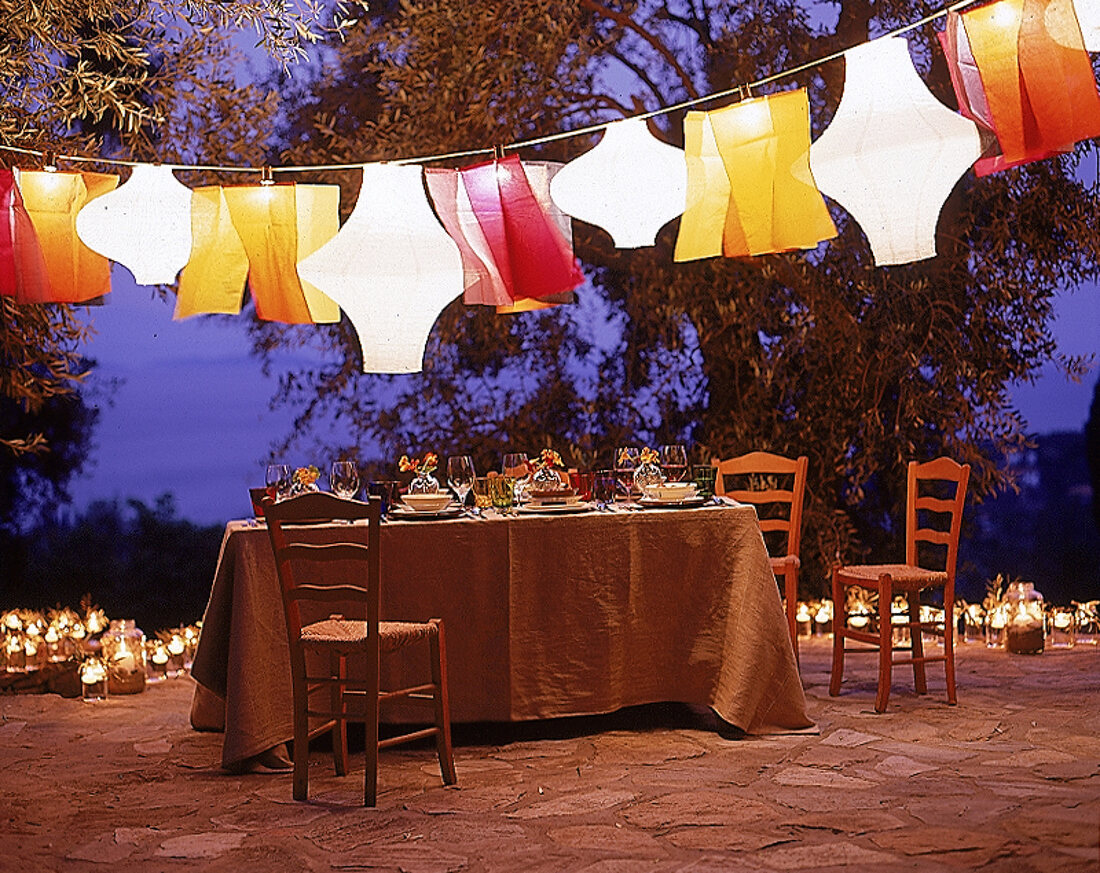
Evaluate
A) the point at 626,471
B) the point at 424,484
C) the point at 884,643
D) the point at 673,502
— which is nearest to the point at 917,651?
the point at 884,643

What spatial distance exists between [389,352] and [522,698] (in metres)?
1.25

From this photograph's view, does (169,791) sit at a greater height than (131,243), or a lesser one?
lesser

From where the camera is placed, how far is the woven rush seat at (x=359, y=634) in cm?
364

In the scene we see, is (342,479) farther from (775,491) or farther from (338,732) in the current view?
(775,491)

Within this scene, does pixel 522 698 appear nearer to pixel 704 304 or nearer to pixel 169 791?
pixel 169 791

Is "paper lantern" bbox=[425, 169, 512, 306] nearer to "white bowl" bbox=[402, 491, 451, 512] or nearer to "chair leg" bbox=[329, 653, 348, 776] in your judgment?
"white bowl" bbox=[402, 491, 451, 512]

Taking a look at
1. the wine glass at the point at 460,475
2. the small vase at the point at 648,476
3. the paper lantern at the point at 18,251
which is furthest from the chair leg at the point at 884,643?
the paper lantern at the point at 18,251

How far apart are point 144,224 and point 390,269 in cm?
88

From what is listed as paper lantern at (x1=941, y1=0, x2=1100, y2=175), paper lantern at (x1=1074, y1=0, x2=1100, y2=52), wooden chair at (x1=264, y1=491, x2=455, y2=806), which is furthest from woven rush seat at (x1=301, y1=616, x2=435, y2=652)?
paper lantern at (x1=1074, y1=0, x2=1100, y2=52)

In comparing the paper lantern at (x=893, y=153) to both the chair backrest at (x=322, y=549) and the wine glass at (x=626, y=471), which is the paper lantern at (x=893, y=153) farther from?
the chair backrest at (x=322, y=549)

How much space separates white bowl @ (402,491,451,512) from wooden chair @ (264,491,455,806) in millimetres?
488

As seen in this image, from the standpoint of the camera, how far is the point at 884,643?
15.3 feet

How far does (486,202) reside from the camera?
434 centimetres

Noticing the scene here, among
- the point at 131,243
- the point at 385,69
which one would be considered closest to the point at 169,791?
the point at 131,243
